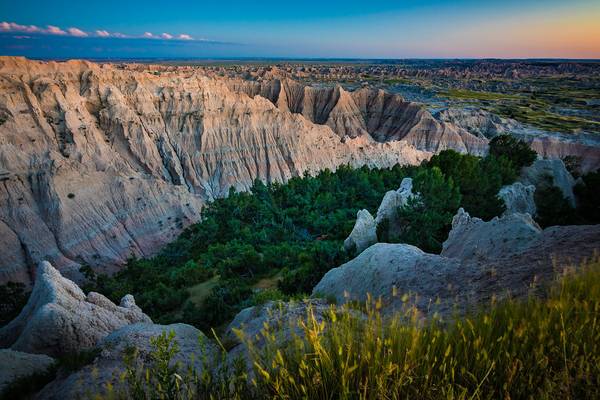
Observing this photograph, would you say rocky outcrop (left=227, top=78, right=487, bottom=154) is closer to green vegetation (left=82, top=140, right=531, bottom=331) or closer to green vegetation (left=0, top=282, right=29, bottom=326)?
green vegetation (left=82, top=140, right=531, bottom=331)

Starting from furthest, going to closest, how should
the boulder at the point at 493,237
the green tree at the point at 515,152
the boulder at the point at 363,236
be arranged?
1. the green tree at the point at 515,152
2. the boulder at the point at 363,236
3. the boulder at the point at 493,237

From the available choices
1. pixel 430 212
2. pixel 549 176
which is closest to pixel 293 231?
pixel 430 212

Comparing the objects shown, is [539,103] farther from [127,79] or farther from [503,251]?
[503,251]

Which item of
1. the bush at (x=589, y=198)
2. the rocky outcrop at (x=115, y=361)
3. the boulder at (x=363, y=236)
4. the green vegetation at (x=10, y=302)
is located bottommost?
the green vegetation at (x=10, y=302)

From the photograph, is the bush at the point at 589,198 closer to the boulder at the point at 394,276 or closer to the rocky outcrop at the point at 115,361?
the boulder at the point at 394,276

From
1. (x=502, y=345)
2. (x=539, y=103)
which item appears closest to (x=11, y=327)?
(x=502, y=345)

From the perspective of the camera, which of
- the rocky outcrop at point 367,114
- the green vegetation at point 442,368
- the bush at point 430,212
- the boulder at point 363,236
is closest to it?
the green vegetation at point 442,368

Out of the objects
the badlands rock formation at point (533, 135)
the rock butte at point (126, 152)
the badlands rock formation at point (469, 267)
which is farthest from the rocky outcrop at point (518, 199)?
the badlands rock formation at point (533, 135)
